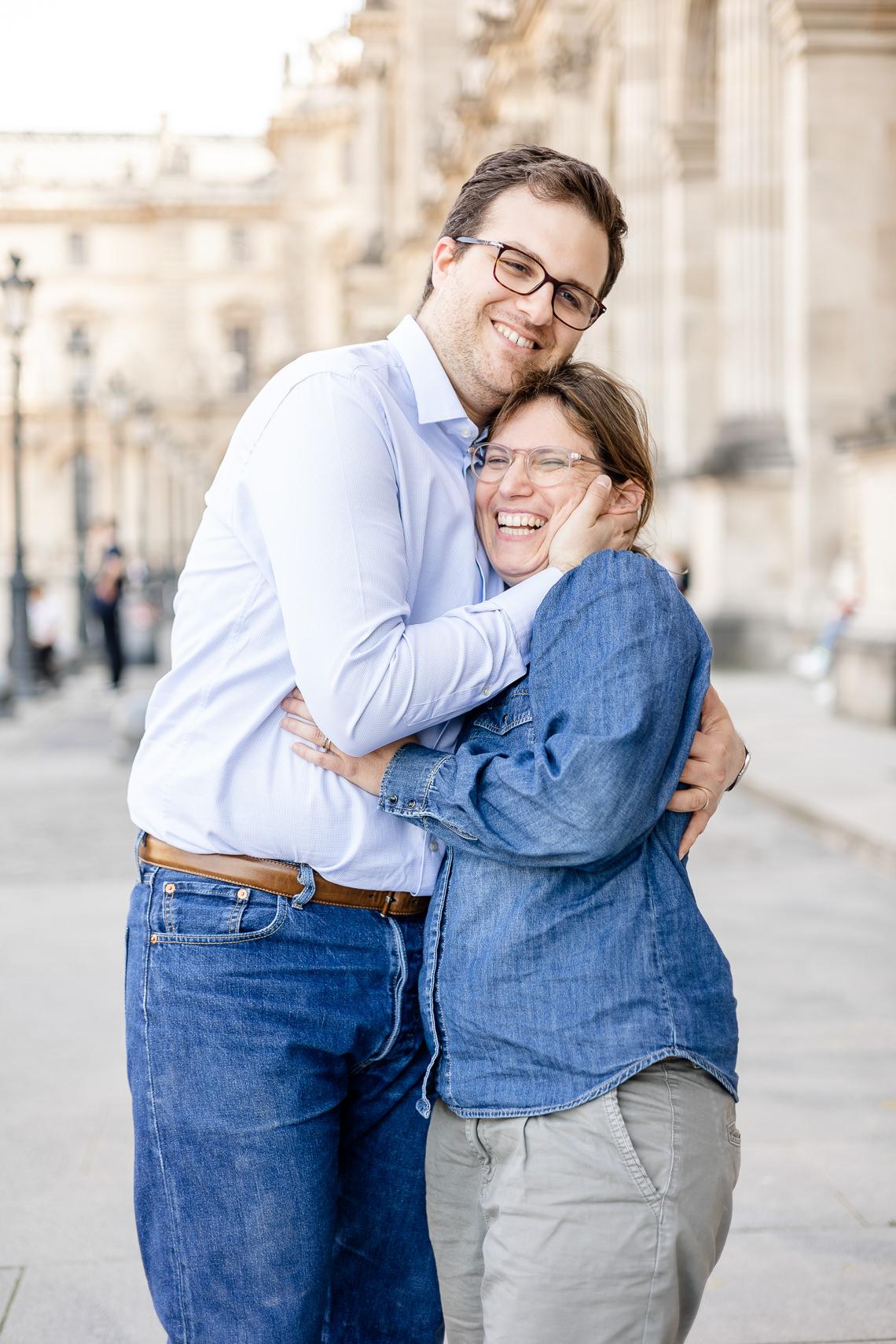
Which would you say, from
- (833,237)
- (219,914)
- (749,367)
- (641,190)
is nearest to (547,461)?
(219,914)

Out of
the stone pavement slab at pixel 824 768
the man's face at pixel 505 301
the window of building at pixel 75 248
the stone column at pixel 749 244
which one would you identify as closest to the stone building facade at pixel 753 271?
the stone column at pixel 749 244

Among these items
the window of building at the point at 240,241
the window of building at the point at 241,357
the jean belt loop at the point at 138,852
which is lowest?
the jean belt loop at the point at 138,852

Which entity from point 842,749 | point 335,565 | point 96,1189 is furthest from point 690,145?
point 335,565

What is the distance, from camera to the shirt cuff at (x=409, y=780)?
2.13 metres

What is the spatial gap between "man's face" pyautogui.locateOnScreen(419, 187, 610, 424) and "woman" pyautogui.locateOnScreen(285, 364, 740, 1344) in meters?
0.15

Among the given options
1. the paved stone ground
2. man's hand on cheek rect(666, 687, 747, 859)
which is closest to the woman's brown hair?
man's hand on cheek rect(666, 687, 747, 859)

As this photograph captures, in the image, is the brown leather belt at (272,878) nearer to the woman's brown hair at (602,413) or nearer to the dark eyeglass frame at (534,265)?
the woman's brown hair at (602,413)

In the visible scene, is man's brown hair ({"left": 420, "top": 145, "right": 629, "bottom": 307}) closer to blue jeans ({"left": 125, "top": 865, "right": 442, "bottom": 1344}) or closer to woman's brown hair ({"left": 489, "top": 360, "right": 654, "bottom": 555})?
woman's brown hair ({"left": 489, "top": 360, "right": 654, "bottom": 555})

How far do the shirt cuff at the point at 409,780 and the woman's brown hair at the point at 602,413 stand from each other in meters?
0.42

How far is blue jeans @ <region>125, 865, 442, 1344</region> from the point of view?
87.6 inches

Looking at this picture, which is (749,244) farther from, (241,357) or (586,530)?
(241,357)

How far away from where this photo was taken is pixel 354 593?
2.04 metres

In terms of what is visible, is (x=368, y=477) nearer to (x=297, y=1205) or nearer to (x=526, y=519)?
(x=526, y=519)

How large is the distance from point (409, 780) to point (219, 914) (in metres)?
0.33
